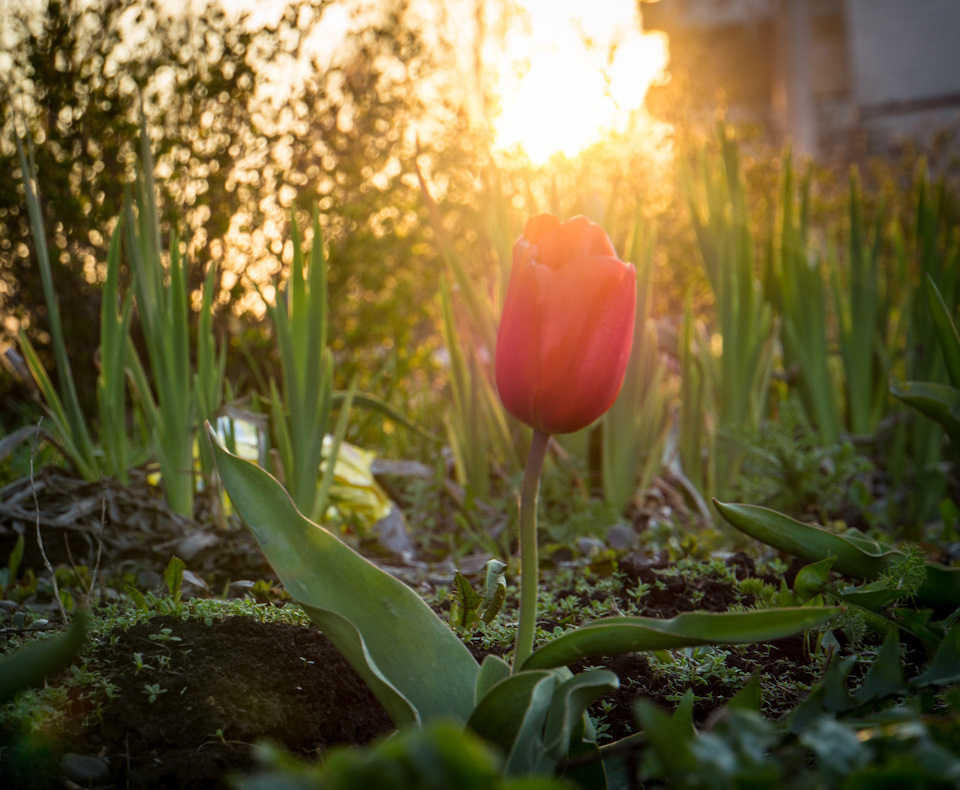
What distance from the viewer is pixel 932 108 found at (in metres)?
12.3

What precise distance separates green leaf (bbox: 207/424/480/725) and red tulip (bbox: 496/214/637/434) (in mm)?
224

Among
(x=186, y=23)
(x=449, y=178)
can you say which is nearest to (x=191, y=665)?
(x=186, y=23)

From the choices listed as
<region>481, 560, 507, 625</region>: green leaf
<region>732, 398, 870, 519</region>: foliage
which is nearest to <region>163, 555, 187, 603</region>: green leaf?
<region>481, 560, 507, 625</region>: green leaf

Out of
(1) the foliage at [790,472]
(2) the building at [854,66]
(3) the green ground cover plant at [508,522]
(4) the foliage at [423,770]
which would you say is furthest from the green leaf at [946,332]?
(2) the building at [854,66]

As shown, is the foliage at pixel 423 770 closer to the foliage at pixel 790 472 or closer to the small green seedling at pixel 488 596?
the small green seedling at pixel 488 596

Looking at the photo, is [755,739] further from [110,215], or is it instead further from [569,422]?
[110,215]

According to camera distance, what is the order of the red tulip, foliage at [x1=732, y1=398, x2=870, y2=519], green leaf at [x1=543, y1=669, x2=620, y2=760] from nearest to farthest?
green leaf at [x1=543, y1=669, x2=620, y2=760] < the red tulip < foliage at [x1=732, y1=398, x2=870, y2=519]

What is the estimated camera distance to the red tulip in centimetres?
72

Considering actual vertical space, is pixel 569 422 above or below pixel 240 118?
below

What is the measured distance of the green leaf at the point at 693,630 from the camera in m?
0.63

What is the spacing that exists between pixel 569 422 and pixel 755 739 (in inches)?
13.0

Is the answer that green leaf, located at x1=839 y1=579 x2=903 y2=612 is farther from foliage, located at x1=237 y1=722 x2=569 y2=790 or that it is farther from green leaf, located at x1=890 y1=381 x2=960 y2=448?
foliage, located at x1=237 y1=722 x2=569 y2=790

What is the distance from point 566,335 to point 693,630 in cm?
27

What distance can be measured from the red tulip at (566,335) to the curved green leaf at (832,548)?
305 millimetres
